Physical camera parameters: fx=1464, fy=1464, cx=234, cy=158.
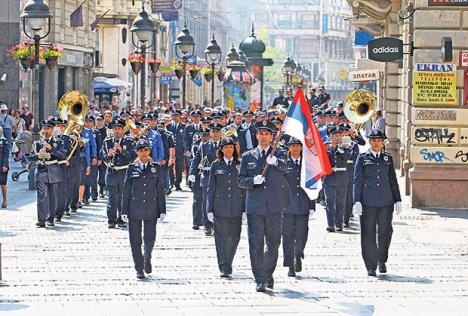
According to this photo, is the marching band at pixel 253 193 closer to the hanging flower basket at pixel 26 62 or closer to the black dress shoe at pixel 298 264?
the black dress shoe at pixel 298 264

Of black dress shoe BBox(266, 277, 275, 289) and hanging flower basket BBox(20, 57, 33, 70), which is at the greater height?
hanging flower basket BBox(20, 57, 33, 70)

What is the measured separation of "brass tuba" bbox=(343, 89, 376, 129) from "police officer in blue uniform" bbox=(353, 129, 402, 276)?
7.86m

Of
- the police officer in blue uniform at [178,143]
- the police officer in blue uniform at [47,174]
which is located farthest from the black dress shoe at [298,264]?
the police officer in blue uniform at [178,143]

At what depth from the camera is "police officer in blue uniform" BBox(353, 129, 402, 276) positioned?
1859cm

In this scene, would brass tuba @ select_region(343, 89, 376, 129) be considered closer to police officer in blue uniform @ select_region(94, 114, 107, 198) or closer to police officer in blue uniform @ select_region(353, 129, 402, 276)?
police officer in blue uniform @ select_region(94, 114, 107, 198)

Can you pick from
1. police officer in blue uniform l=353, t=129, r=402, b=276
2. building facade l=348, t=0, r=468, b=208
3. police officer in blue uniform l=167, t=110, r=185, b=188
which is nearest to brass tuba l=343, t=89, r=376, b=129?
building facade l=348, t=0, r=468, b=208

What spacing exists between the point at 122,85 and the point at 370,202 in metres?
52.9

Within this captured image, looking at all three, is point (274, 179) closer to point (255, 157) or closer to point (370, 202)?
point (255, 157)

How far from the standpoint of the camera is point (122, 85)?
70.9 metres

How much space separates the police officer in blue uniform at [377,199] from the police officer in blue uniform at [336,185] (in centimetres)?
537

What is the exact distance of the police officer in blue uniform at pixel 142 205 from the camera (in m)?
18.1

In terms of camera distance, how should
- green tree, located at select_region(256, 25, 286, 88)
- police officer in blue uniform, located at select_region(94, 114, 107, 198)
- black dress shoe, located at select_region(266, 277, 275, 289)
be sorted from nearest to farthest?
black dress shoe, located at select_region(266, 277, 275, 289), police officer in blue uniform, located at select_region(94, 114, 107, 198), green tree, located at select_region(256, 25, 286, 88)

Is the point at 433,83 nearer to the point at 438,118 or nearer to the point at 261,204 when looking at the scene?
the point at 438,118

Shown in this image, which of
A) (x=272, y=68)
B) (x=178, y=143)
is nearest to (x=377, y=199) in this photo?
(x=178, y=143)
